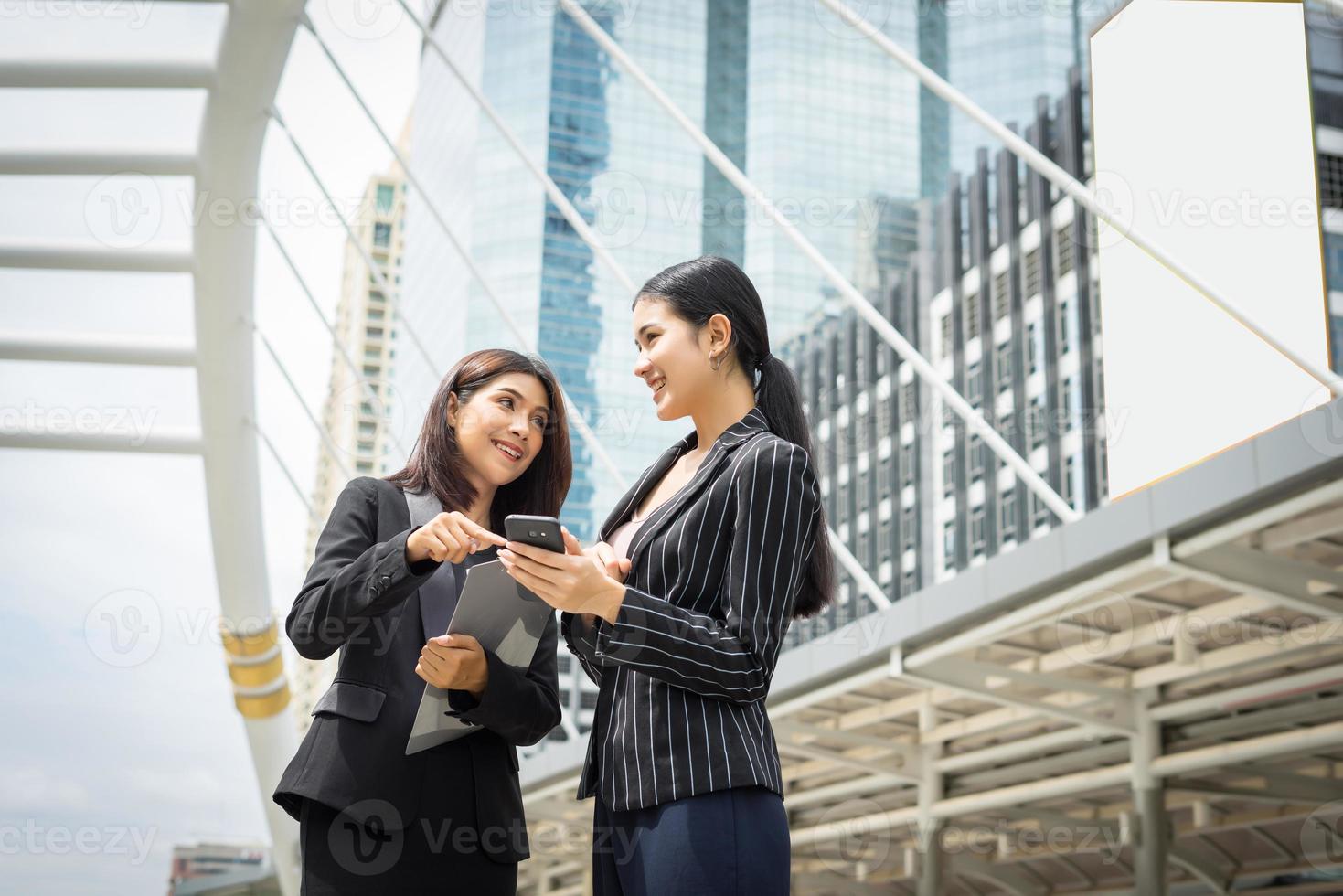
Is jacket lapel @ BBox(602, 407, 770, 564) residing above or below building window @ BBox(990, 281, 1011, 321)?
below

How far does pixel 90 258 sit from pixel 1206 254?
702 cm

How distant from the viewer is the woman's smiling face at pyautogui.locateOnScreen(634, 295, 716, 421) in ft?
6.64

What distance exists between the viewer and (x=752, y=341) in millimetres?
2098

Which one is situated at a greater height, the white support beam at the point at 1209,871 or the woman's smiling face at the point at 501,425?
the woman's smiling face at the point at 501,425

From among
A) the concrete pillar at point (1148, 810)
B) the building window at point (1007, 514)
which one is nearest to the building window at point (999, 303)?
the building window at point (1007, 514)

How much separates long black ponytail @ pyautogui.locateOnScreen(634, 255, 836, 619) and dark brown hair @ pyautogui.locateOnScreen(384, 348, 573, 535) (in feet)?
1.04

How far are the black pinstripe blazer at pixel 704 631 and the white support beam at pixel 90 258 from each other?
725 centimetres

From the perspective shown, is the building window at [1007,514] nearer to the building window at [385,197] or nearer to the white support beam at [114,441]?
the building window at [385,197]

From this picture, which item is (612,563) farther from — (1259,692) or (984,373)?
(984,373)

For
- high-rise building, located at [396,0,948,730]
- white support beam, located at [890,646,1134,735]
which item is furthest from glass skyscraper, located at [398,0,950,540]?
white support beam, located at [890,646,1134,735]

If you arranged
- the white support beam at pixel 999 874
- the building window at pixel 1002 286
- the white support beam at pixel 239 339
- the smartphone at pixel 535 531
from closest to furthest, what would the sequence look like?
the smartphone at pixel 535 531, the white support beam at pixel 239 339, the white support beam at pixel 999 874, the building window at pixel 1002 286

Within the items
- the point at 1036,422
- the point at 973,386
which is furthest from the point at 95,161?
the point at 973,386

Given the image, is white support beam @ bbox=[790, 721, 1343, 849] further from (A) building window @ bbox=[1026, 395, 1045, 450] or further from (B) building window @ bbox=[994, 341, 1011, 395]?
(B) building window @ bbox=[994, 341, 1011, 395]

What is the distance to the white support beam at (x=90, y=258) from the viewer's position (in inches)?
315
